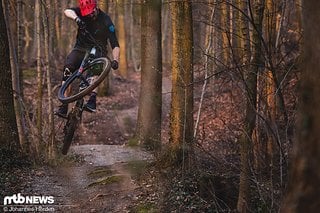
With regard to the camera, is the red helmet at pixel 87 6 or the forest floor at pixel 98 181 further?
the red helmet at pixel 87 6

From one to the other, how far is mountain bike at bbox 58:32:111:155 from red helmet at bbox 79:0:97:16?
0.43 m

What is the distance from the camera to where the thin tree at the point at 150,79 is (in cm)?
1243

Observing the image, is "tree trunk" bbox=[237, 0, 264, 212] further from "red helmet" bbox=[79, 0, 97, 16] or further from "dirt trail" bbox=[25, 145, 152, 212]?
"red helmet" bbox=[79, 0, 97, 16]

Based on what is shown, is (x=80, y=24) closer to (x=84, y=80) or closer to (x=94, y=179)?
(x=84, y=80)

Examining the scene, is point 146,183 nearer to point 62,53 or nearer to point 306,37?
point 306,37

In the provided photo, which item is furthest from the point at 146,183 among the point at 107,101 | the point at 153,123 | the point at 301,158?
the point at 107,101

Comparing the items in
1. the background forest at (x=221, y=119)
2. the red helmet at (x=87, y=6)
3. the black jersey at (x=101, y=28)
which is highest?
the red helmet at (x=87, y=6)

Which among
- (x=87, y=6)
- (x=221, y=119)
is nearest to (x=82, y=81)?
(x=87, y=6)

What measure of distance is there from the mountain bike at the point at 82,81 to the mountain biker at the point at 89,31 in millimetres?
119

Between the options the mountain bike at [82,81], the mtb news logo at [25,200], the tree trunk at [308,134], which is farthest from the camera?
the mountain bike at [82,81]

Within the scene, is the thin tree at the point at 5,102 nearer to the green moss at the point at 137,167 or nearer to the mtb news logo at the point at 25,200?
the mtb news logo at the point at 25,200

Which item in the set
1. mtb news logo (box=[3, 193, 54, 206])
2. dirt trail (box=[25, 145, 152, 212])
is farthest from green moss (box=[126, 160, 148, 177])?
mtb news logo (box=[3, 193, 54, 206])

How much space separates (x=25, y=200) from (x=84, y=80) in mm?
2414

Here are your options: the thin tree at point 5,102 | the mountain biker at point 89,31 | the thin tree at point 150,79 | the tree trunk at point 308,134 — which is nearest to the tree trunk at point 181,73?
the mountain biker at point 89,31
